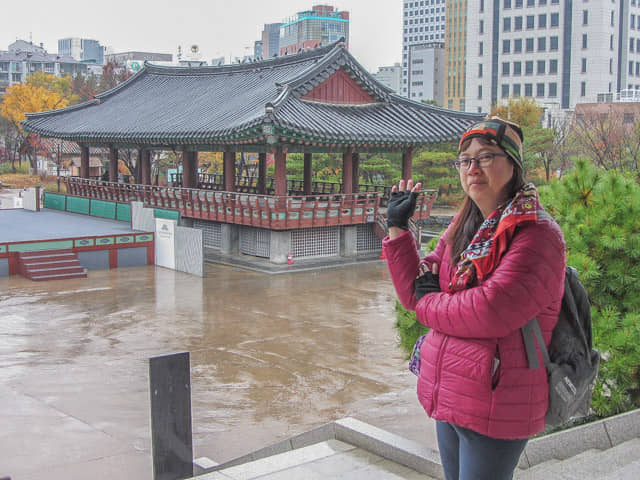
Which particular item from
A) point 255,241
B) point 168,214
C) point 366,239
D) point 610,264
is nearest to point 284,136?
point 255,241

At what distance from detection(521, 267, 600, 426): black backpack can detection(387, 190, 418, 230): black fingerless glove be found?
2.45 feet

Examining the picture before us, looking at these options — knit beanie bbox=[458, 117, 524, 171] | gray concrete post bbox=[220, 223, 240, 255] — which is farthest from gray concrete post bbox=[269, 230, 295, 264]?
knit beanie bbox=[458, 117, 524, 171]

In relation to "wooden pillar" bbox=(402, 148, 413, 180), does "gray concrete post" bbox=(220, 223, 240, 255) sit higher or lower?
lower

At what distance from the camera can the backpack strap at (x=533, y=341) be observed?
9.59ft

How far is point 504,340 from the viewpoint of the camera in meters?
2.93

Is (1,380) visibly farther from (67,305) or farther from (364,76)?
(364,76)

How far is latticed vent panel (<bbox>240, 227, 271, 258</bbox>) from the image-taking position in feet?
70.0

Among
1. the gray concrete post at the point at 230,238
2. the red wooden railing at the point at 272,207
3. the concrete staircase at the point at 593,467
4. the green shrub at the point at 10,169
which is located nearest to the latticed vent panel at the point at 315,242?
the red wooden railing at the point at 272,207

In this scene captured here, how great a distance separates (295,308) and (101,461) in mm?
8595

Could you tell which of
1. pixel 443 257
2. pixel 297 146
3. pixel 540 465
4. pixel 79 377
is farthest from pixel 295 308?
pixel 443 257

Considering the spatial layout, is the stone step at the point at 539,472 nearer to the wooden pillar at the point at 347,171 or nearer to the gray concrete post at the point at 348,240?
the gray concrete post at the point at 348,240

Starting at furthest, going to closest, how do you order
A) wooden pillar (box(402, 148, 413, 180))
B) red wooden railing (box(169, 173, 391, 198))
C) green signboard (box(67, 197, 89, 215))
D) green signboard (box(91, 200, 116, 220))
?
red wooden railing (box(169, 173, 391, 198)), green signboard (box(67, 197, 89, 215)), green signboard (box(91, 200, 116, 220)), wooden pillar (box(402, 148, 413, 180))

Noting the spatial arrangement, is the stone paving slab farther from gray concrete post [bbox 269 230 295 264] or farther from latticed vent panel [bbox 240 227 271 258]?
gray concrete post [bbox 269 230 295 264]

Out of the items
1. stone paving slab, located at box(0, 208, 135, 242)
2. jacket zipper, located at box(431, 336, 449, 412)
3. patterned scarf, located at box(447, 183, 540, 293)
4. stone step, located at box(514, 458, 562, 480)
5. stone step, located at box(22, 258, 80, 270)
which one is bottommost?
stone step, located at box(22, 258, 80, 270)
